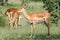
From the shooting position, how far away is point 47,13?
10930mm

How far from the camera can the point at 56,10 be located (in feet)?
24.6

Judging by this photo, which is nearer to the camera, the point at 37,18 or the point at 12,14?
the point at 37,18

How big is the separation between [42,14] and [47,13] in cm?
21

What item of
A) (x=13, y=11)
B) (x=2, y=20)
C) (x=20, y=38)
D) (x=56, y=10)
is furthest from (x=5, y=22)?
(x=56, y=10)

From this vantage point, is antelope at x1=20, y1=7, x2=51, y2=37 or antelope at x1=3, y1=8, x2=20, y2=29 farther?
antelope at x1=3, y1=8, x2=20, y2=29

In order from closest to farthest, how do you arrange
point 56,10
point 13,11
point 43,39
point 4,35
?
point 56,10
point 43,39
point 4,35
point 13,11

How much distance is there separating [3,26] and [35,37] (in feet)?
11.4

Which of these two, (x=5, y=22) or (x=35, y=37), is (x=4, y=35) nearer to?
(x=35, y=37)

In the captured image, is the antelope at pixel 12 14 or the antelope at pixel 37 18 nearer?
the antelope at pixel 37 18

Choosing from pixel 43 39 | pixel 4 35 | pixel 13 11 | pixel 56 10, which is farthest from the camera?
pixel 13 11

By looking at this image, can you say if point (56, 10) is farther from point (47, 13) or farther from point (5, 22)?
point (5, 22)

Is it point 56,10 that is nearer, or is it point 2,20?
point 56,10

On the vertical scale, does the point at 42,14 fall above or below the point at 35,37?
above

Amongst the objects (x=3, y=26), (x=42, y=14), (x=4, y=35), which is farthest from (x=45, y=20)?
(x=3, y=26)
